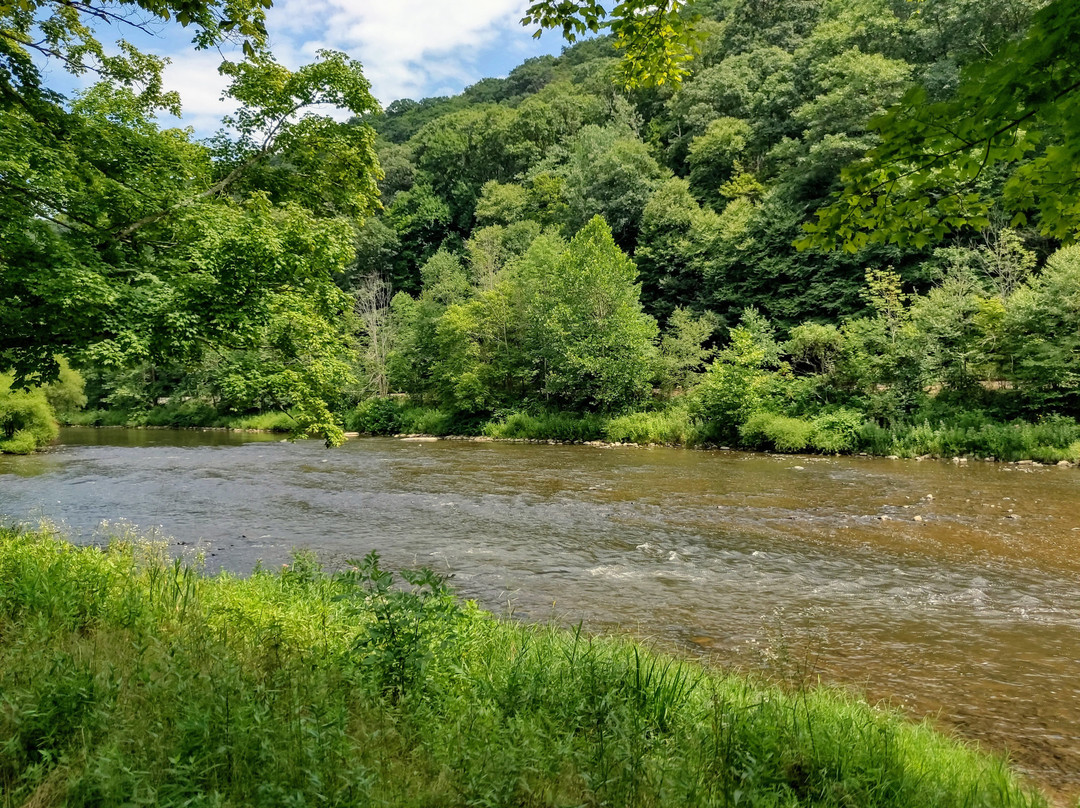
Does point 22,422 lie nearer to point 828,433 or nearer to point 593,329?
point 593,329

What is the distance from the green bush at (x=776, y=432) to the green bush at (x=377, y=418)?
24150 millimetres

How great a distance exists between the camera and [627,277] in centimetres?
3669

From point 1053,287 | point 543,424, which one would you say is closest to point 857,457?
point 1053,287

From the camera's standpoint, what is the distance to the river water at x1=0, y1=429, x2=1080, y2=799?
639 centimetres

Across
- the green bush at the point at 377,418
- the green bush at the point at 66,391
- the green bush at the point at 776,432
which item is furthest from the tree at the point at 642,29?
the green bush at the point at 66,391

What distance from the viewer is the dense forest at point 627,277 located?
9844mm

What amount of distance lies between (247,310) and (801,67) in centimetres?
5151

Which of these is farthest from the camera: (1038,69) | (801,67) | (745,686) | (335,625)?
(801,67)

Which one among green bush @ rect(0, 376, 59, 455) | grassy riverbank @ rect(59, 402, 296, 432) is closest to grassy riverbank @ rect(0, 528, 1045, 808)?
green bush @ rect(0, 376, 59, 455)

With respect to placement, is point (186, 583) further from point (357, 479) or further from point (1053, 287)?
point (1053, 287)

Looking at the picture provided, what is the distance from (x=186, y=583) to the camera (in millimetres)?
6102

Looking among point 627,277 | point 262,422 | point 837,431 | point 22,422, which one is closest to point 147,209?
point 837,431

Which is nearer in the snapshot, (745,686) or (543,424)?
(745,686)

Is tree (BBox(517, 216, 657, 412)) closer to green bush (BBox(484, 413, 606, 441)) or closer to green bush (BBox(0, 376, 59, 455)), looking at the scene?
green bush (BBox(484, 413, 606, 441))
